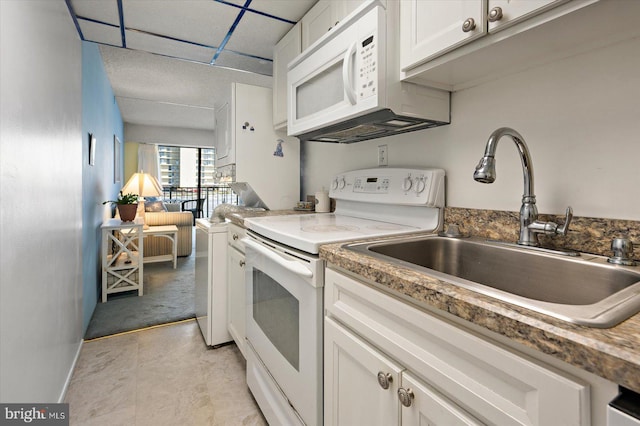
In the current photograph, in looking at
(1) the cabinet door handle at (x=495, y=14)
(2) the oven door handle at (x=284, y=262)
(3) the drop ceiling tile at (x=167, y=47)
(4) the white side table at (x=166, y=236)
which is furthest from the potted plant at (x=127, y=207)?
(1) the cabinet door handle at (x=495, y=14)

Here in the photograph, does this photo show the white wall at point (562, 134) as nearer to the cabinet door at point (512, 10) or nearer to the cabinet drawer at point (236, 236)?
the cabinet door at point (512, 10)

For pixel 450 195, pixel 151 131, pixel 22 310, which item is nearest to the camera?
pixel 22 310

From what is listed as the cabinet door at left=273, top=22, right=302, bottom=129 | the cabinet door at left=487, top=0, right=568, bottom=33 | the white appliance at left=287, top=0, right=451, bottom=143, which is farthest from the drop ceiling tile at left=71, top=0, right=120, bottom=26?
the cabinet door at left=487, top=0, right=568, bottom=33

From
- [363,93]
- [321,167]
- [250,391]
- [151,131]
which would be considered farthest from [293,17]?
[151,131]

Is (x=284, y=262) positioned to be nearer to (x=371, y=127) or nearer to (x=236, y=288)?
(x=371, y=127)

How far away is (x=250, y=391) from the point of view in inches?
65.8

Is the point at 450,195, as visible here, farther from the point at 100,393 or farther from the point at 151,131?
the point at 151,131

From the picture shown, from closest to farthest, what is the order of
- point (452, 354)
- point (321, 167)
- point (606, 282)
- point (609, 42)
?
point (452, 354), point (606, 282), point (609, 42), point (321, 167)

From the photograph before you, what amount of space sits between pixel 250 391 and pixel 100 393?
0.78 metres

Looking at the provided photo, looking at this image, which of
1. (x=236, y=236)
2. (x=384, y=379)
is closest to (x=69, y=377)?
(x=236, y=236)

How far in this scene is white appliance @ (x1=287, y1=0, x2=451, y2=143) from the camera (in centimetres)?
117

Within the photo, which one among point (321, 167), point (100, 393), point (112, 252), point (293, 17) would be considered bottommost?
point (100, 393)

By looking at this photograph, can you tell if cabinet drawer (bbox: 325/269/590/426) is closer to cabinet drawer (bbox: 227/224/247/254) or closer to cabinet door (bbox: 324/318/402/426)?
cabinet door (bbox: 324/318/402/426)

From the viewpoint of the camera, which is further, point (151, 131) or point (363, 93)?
point (151, 131)
